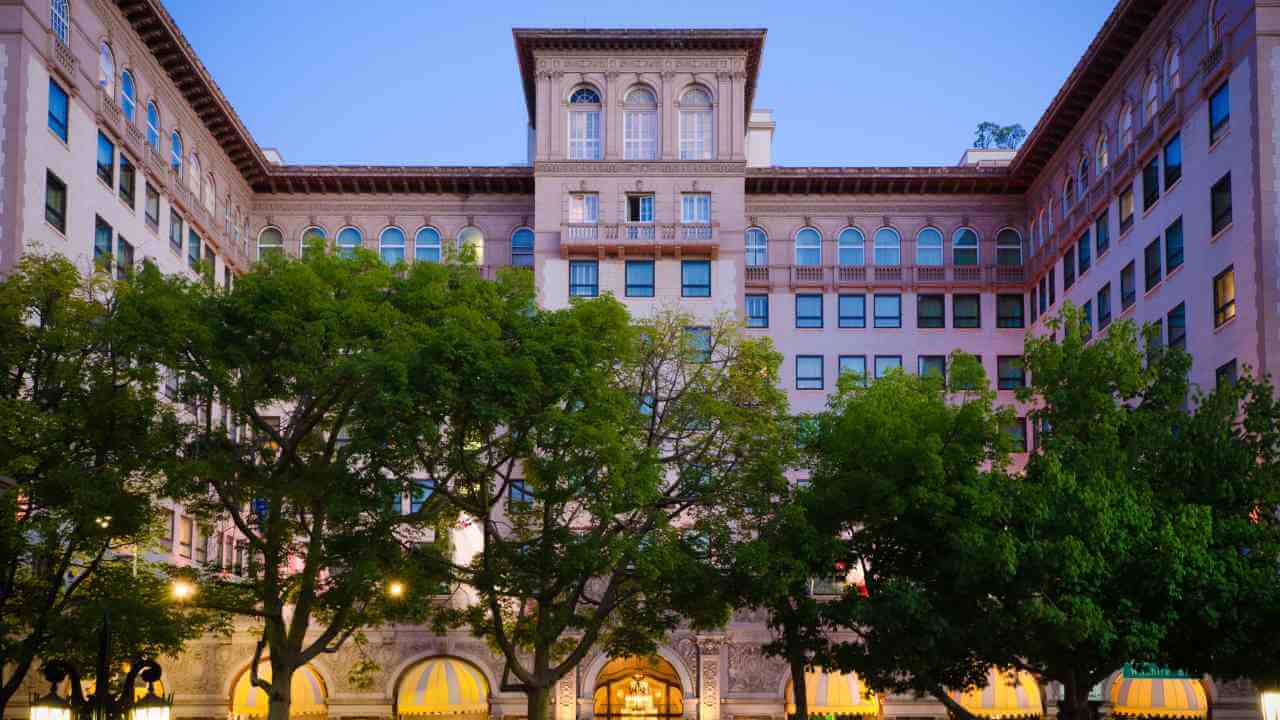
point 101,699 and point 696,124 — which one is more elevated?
point 696,124

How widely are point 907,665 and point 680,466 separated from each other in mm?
8407

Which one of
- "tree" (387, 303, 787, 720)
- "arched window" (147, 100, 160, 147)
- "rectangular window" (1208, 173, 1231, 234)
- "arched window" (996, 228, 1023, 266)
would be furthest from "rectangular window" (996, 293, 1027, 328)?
"arched window" (147, 100, 160, 147)

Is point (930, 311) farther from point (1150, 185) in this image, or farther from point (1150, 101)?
point (1150, 101)

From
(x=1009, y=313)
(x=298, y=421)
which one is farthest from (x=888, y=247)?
(x=298, y=421)

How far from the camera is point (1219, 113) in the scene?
47500 mm

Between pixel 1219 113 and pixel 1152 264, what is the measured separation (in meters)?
7.23

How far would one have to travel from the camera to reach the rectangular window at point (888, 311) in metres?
71.2

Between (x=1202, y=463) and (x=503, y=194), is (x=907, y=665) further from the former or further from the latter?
(x=503, y=194)

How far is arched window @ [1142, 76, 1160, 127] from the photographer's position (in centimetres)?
5316

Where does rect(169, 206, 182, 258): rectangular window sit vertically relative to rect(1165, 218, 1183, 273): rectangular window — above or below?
above

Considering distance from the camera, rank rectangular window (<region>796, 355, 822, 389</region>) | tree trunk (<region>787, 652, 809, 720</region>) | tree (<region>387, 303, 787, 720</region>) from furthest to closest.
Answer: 1. rectangular window (<region>796, 355, 822, 389</region>)
2. tree trunk (<region>787, 652, 809, 720</region>)
3. tree (<region>387, 303, 787, 720</region>)

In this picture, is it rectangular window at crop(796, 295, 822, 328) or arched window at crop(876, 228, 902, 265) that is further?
arched window at crop(876, 228, 902, 265)

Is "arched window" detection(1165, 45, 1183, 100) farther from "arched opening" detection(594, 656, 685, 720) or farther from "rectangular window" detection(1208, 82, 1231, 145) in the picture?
"arched opening" detection(594, 656, 685, 720)

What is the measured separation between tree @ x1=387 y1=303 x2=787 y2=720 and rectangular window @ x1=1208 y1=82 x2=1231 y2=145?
1682 centimetres
